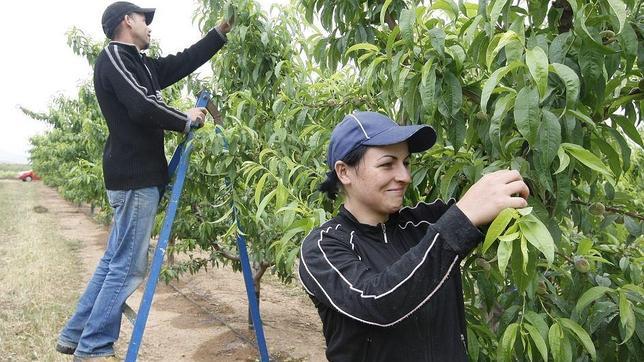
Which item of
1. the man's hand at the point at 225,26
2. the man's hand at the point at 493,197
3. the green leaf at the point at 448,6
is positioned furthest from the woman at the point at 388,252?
the man's hand at the point at 225,26

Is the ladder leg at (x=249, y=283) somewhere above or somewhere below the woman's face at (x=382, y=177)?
below

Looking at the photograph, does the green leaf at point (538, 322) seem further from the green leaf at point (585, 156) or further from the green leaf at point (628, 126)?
the green leaf at point (628, 126)

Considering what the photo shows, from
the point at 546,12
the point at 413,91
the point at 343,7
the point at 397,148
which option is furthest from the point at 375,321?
the point at 343,7

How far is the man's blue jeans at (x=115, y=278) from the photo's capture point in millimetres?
2898

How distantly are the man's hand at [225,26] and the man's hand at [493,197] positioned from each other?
275cm

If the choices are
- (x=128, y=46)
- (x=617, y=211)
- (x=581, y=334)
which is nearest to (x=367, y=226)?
(x=581, y=334)

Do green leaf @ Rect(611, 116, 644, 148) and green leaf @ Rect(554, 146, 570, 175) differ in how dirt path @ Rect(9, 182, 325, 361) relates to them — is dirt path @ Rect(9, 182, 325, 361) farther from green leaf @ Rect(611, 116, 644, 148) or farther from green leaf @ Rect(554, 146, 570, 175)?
green leaf @ Rect(554, 146, 570, 175)

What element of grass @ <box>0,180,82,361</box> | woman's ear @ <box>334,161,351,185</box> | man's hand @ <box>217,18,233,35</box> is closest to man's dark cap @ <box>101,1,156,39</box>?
man's hand @ <box>217,18,233,35</box>

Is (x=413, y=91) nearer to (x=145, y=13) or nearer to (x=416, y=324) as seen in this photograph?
(x=416, y=324)

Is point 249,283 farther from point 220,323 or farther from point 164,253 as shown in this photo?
point 220,323

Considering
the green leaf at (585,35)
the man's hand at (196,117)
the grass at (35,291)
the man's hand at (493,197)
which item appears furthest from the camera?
the grass at (35,291)

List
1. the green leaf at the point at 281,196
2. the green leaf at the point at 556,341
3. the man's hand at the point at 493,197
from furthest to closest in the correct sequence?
1. the green leaf at the point at 281,196
2. the green leaf at the point at 556,341
3. the man's hand at the point at 493,197

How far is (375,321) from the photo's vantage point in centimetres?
128

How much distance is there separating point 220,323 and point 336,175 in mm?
5356
